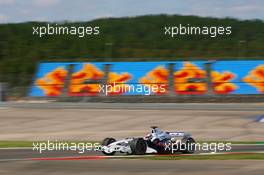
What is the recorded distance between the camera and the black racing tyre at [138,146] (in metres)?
13.8

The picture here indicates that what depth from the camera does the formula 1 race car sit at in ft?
45.3

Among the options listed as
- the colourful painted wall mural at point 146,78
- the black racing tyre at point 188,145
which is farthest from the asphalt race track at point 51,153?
the colourful painted wall mural at point 146,78

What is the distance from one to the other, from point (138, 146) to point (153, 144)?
1.34 ft

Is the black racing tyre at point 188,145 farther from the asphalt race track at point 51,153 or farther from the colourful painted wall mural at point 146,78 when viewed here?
the colourful painted wall mural at point 146,78

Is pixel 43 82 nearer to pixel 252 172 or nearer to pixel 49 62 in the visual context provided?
pixel 49 62

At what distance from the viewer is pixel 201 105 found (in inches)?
1439

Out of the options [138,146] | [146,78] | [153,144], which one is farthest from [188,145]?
[146,78]

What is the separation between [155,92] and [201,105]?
4.24m

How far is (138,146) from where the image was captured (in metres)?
13.8

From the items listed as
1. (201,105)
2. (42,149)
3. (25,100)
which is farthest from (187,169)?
(25,100)

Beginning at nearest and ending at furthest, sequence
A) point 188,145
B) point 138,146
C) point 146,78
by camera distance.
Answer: point 138,146, point 188,145, point 146,78

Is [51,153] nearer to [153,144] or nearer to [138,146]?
[138,146]

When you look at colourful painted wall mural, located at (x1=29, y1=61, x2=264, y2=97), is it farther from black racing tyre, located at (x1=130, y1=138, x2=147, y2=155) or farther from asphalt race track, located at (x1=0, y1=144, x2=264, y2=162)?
black racing tyre, located at (x1=130, y1=138, x2=147, y2=155)

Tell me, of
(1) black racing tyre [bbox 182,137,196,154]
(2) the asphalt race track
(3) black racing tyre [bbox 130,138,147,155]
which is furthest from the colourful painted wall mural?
(3) black racing tyre [bbox 130,138,147,155]
